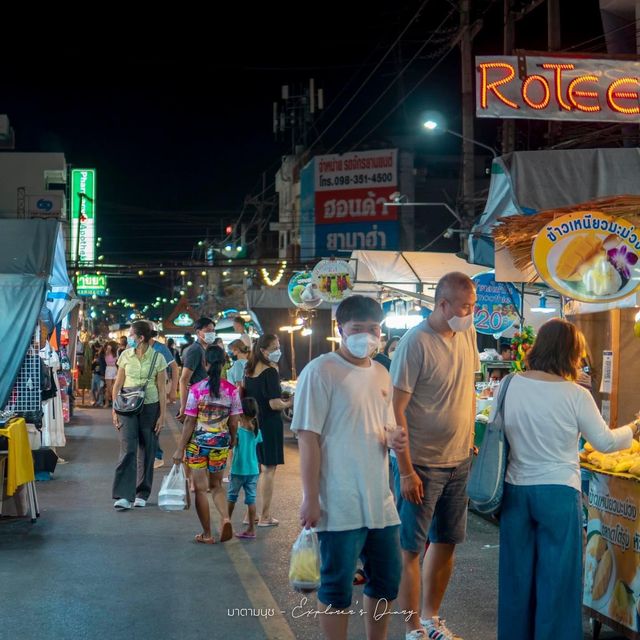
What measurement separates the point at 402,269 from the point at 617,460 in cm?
1098

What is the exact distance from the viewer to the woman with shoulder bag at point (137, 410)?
10.5 m

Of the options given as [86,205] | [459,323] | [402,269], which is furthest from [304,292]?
[86,205]

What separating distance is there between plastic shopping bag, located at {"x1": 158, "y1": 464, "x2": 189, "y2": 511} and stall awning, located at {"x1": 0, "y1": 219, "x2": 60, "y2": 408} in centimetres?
271

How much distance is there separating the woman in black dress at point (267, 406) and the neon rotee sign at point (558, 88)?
3327 millimetres

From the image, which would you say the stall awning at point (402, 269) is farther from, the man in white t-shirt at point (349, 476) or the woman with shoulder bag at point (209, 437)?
the man in white t-shirt at point (349, 476)

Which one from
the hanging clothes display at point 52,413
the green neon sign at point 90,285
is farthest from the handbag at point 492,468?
the green neon sign at point 90,285

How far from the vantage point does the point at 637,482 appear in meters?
5.51

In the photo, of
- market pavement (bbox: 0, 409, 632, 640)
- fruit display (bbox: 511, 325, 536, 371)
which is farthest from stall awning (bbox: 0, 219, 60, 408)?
fruit display (bbox: 511, 325, 536, 371)

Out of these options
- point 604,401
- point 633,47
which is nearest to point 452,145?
point 633,47

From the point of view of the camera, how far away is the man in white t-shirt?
4.59 metres

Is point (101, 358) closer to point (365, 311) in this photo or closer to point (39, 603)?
point (39, 603)

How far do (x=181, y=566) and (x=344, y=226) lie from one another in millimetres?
Answer: 34836

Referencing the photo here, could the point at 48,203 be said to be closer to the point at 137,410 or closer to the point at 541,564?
the point at 137,410

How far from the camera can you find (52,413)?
13.8 meters
